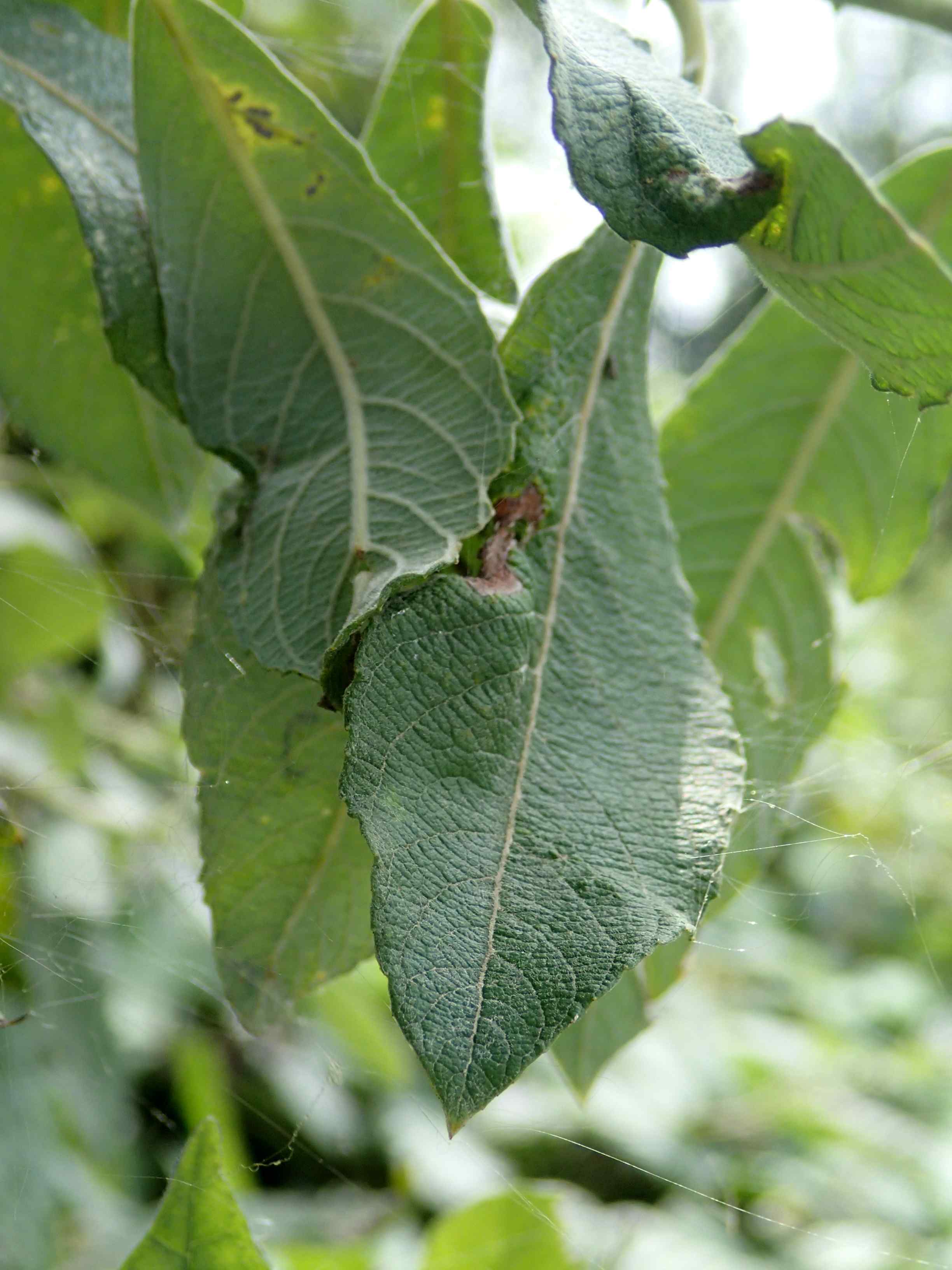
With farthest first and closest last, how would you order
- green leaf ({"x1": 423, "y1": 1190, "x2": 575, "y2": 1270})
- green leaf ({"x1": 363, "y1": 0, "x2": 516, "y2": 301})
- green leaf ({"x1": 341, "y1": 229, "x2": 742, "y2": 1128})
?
green leaf ({"x1": 423, "y1": 1190, "x2": 575, "y2": 1270}), green leaf ({"x1": 363, "y1": 0, "x2": 516, "y2": 301}), green leaf ({"x1": 341, "y1": 229, "x2": 742, "y2": 1128})

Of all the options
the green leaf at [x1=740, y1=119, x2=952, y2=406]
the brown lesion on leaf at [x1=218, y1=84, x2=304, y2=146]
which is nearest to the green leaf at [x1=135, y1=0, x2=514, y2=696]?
the brown lesion on leaf at [x1=218, y1=84, x2=304, y2=146]

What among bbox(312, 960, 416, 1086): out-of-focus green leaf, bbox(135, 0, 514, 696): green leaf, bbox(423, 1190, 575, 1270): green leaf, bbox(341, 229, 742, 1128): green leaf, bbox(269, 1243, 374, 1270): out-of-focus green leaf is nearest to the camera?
bbox(341, 229, 742, 1128): green leaf

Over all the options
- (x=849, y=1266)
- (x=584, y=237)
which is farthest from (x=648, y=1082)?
(x=584, y=237)

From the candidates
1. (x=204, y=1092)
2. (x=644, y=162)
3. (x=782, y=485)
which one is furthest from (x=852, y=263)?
(x=204, y=1092)

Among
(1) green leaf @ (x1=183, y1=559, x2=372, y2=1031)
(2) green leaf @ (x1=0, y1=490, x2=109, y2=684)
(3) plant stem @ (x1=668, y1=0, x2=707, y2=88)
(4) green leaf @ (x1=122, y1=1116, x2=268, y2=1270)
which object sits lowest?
(2) green leaf @ (x1=0, y1=490, x2=109, y2=684)

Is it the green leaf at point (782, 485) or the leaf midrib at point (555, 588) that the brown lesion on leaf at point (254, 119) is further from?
the green leaf at point (782, 485)

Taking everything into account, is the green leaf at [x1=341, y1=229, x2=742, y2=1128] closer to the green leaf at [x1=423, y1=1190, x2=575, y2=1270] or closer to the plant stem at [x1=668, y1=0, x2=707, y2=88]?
the plant stem at [x1=668, y1=0, x2=707, y2=88]

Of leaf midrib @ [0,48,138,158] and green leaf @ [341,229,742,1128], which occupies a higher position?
leaf midrib @ [0,48,138,158]
